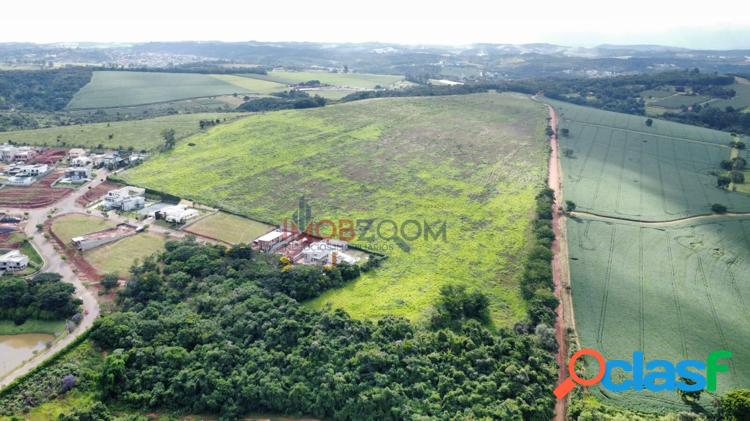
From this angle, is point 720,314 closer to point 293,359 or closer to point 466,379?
point 466,379

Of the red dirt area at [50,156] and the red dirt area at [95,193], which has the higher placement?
the red dirt area at [50,156]

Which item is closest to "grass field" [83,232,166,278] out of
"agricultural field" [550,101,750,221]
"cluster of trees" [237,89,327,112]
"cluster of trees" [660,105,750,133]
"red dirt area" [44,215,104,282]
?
"red dirt area" [44,215,104,282]

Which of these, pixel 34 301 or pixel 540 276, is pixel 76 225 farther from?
pixel 540 276

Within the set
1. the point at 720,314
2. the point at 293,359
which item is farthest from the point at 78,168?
the point at 720,314

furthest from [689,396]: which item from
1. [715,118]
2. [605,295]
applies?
[715,118]

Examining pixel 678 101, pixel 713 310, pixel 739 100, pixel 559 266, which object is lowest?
pixel 713 310

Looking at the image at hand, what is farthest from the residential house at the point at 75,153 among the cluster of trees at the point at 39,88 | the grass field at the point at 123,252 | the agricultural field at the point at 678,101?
the agricultural field at the point at 678,101

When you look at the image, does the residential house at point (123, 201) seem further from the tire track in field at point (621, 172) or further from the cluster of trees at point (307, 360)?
the tire track in field at point (621, 172)
